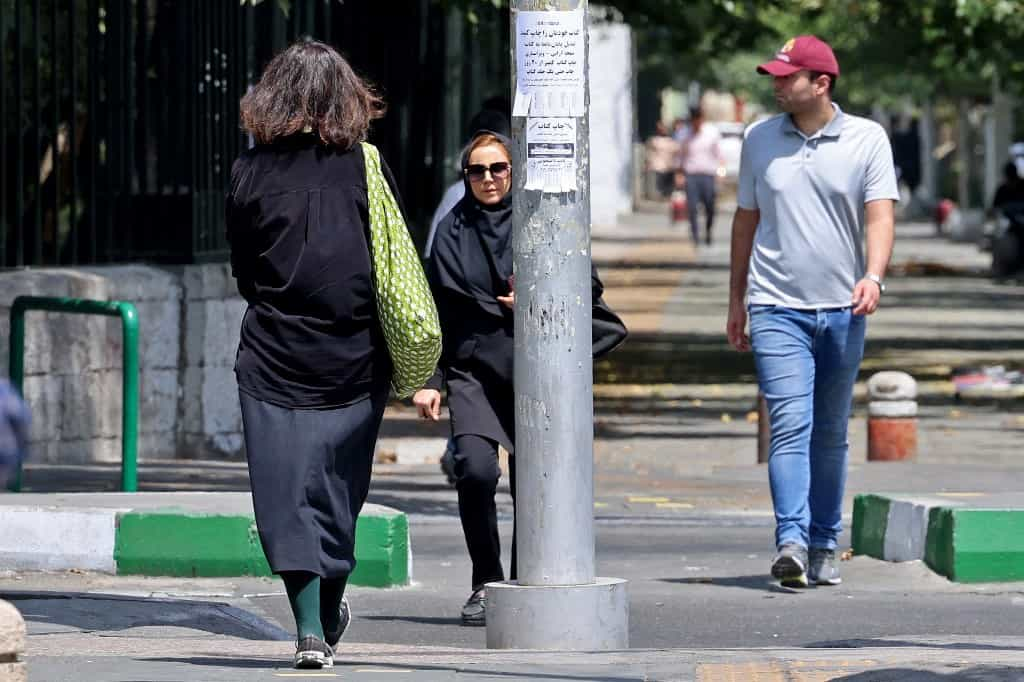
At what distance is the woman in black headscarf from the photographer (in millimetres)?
7422

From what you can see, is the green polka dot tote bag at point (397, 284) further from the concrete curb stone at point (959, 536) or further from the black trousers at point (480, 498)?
the concrete curb stone at point (959, 536)

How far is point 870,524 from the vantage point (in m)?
9.21

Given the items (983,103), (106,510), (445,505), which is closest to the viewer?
(106,510)

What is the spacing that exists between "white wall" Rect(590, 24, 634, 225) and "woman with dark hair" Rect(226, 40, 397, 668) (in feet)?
117

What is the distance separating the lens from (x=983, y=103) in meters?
40.0

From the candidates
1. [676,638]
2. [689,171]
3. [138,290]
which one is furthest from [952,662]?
[689,171]

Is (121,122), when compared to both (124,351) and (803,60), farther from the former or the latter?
(803,60)

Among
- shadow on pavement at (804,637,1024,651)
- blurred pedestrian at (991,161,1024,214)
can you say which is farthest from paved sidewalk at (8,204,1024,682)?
blurred pedestrian at (991,161,1024,214)

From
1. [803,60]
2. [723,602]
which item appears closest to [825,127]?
[803,60]

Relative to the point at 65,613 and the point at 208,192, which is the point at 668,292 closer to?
the point at 208,192

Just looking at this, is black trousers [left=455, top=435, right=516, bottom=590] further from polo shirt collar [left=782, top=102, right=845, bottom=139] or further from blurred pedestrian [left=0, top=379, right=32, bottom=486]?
blurred pedestrian [left=0, top=379, right=32, bottom=486]

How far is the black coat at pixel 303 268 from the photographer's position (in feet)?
20.0

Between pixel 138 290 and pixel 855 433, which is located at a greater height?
pixel 138 290

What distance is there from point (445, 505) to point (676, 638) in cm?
337
